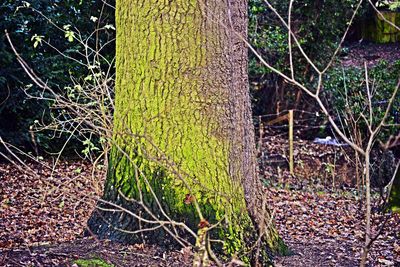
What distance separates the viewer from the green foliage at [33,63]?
9.69 m

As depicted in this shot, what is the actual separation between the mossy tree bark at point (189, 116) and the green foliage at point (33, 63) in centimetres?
528

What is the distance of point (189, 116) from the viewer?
14.4ft

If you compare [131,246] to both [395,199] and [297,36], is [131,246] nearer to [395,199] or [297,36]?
[395,199]

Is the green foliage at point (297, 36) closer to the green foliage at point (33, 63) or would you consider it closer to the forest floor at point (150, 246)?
the forest floor at point (150, 246)

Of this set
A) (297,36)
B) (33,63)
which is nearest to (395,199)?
(33,63)

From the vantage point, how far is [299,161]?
437 inches

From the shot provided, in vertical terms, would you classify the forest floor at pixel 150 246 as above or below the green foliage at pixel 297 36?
below

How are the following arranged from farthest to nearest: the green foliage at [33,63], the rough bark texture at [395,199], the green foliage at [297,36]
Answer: the green foliage at [297,36], the green foliage at [33,63], the rough bark texture at [395,199]

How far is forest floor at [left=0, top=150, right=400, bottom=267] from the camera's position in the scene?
13.9 ft

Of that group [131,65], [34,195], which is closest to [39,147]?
[34,195]

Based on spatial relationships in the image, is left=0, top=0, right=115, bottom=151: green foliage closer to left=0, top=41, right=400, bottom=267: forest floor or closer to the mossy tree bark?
left=0, top=41, right=400, bottom=267: forest floor

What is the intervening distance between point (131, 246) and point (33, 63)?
6154mm

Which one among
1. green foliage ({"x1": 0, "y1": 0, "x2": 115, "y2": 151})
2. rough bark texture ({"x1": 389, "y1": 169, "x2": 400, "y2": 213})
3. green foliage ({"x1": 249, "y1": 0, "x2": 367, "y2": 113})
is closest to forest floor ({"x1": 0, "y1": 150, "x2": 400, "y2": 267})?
rough bark texture ({"x1": 389, "y1": 169, "x2": 400, "y2": 213})

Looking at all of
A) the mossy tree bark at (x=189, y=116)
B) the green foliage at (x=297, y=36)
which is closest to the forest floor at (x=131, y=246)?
the mossy tree bark at (x=189, y=116)
